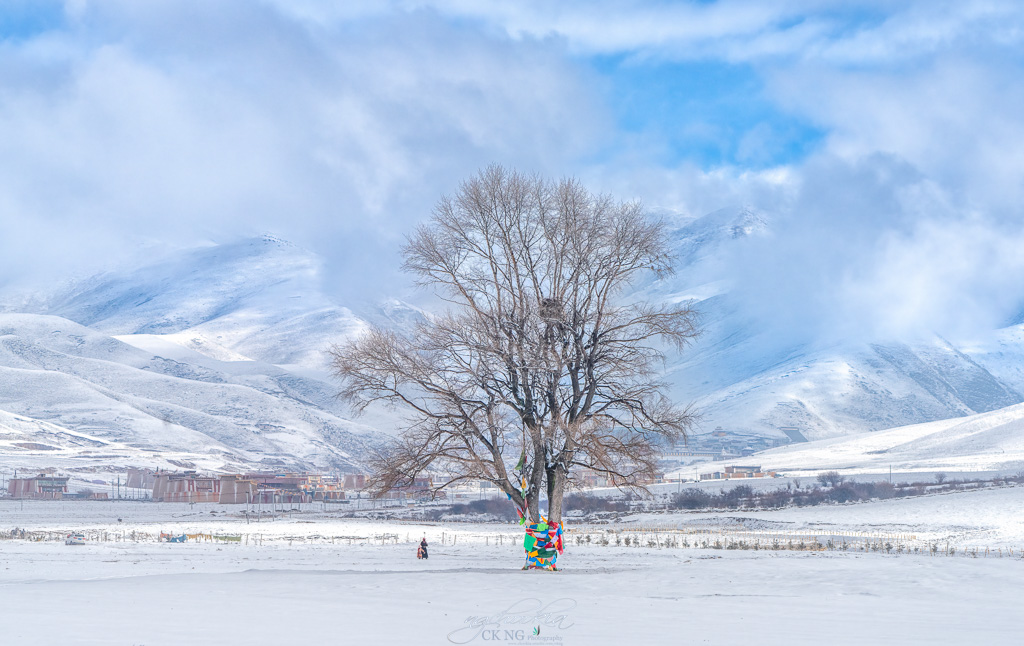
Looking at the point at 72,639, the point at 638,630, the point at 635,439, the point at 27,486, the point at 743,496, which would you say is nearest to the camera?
the point at 72,639

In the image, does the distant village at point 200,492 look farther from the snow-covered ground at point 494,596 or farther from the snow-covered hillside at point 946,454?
the snow-covered hillside at point 946,454

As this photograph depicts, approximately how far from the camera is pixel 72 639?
11102 mm

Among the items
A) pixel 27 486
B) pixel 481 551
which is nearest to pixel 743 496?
pixel 481 551

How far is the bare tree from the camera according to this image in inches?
1041

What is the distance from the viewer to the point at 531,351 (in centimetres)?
2641

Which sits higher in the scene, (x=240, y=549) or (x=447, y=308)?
(x=447, y=308)

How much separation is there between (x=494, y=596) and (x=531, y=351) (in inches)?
405

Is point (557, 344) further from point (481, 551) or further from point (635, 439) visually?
point (481, 551)

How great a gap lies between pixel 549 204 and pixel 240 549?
1421 cm

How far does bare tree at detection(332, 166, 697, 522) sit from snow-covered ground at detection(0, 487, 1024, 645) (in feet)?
9.03

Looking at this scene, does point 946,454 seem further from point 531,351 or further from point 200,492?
point 531,351

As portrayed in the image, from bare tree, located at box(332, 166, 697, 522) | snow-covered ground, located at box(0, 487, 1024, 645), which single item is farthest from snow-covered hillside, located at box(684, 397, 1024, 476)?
snow-covered ground, located at box(0, 487, 1024, 645)

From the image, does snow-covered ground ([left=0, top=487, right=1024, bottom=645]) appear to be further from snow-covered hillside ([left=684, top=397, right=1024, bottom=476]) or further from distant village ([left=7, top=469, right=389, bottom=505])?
snow-covered hillside ([left=684, top=397, right=1024, bottom=476])

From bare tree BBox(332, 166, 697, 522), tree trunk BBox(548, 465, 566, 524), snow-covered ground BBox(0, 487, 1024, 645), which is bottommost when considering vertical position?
snow-covered ground BBox(0, 487, 1024, 645)
